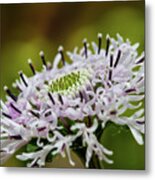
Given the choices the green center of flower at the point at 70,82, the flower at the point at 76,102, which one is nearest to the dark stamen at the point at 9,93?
the flower at the point at 76,102

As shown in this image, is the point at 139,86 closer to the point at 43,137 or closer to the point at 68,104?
→ the point at 68,104

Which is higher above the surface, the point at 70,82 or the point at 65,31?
the point at 65,31

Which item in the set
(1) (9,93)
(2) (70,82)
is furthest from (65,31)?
(1) (9,93)

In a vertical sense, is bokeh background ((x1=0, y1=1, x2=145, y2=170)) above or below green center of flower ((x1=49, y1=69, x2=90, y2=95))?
above

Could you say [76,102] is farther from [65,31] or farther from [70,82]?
[65,31]

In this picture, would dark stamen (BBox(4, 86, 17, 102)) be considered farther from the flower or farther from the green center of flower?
the green center of flower

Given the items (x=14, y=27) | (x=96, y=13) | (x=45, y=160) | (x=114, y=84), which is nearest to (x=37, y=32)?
(x=14, y=27)

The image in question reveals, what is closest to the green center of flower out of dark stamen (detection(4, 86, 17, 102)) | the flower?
the flower
